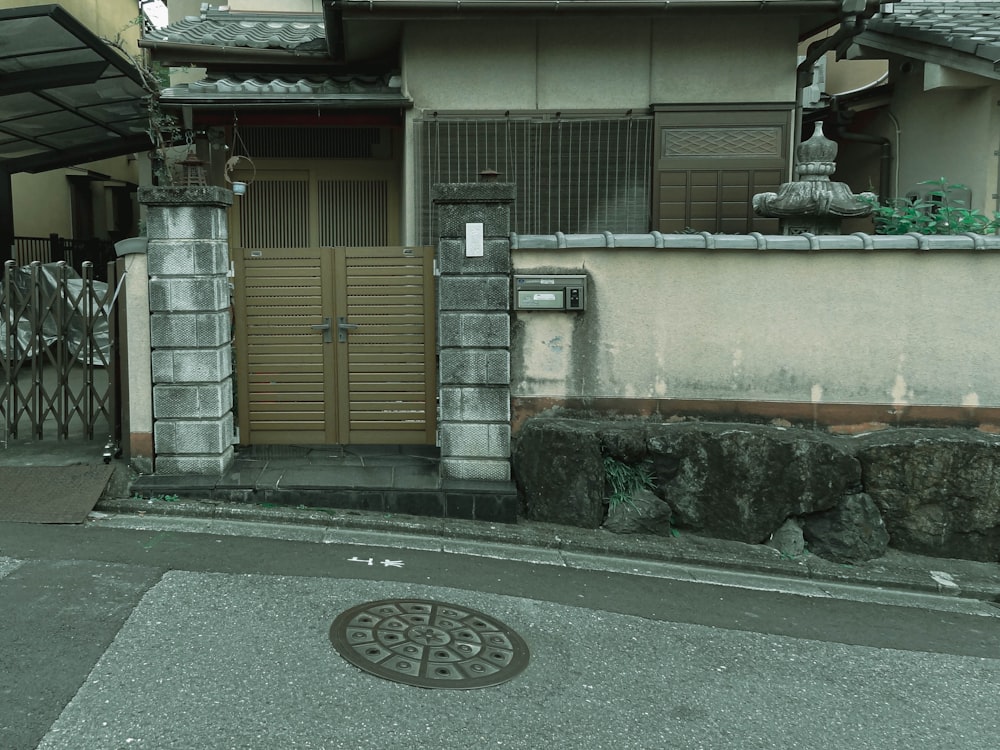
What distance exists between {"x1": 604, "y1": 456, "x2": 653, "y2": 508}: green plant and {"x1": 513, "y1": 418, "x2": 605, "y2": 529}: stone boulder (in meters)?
0.09

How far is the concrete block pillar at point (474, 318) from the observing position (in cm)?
685

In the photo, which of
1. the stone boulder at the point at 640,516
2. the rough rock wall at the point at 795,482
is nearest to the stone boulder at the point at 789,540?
the rough rock wall at the point at 795,482

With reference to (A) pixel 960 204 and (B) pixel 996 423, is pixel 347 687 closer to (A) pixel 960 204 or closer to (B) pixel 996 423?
(B) pixel 996 423

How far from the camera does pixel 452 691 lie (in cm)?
417

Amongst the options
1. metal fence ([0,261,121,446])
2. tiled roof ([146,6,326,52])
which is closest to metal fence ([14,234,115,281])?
tiled roof ([146,6,326,52])

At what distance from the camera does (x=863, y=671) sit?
15.7 feet

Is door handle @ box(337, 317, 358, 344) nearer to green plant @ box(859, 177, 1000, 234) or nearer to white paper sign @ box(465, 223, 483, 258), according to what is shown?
white paper sign @ box(465, 223, 483, 258)

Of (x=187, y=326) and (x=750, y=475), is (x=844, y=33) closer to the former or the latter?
(x=750, y=475)

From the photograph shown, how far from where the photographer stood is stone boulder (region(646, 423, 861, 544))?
6715mm

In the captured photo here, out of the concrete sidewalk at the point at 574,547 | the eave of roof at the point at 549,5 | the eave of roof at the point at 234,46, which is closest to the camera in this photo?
the concrete sidewalk at the point at 574,547

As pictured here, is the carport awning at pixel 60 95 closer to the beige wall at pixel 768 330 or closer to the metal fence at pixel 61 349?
the metal fence at pixel 61 349

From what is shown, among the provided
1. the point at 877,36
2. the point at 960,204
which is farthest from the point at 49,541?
the point at 877,36

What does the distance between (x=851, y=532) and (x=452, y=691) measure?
13.0 ft

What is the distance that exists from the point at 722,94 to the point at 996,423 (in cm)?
432
